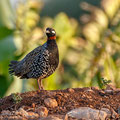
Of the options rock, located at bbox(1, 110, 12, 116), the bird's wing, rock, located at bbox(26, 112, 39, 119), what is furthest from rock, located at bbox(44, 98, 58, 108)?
the bird's wing

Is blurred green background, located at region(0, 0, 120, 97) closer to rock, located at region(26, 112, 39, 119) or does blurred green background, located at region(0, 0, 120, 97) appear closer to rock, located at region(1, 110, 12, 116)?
rock, located at region(1, 110, 12, 116)

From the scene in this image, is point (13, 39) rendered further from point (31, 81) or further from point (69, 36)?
point (69, 36)

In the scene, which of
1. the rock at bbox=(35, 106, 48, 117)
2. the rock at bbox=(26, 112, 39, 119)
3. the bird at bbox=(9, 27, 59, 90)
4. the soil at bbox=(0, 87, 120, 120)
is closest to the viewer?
the rock at bbox=(26, 112, 39, 119)

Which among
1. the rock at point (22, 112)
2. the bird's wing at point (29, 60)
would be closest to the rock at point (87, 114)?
the rock at point (22, 112)

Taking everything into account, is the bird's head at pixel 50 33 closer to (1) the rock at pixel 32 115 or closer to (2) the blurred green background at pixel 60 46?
(2) the blurred green background at pixel 60 46

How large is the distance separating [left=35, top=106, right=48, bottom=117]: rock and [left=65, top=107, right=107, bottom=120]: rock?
0.37 metres

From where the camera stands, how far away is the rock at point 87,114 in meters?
6.91

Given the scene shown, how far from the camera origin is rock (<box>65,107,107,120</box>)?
691 centimetres

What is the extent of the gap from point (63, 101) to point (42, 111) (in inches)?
21.3

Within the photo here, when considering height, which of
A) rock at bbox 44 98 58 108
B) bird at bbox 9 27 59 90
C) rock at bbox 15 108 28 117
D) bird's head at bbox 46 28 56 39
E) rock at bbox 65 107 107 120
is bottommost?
rock at bbox 65 107 107 120

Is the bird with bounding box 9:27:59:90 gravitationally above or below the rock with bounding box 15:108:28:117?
above

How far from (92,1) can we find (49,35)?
2731cm

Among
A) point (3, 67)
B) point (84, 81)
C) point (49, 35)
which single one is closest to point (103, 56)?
point (84, 81)

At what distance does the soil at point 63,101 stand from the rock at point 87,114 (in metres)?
0.18
